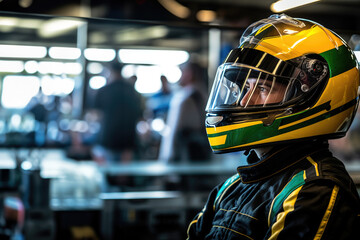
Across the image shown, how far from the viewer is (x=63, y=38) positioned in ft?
11.3

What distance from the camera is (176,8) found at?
249cm

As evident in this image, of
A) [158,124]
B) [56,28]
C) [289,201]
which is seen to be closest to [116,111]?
[56,28]

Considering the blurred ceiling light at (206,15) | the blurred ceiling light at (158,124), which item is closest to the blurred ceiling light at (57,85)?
the blurred ceiling light at (206,15)

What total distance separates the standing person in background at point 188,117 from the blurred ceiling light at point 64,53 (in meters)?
0.89

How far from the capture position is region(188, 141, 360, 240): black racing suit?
3.34 ft

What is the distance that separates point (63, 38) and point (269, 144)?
2.52 m

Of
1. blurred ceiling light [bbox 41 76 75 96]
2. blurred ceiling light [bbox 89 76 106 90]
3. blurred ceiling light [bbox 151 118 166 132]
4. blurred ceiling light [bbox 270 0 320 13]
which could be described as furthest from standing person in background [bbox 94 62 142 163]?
blurred ceiling light [bbox 151 118 166 132]

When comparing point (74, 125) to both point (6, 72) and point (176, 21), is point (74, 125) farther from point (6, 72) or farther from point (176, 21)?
point (176, 21)

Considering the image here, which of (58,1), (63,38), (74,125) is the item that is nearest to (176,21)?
(58,1)

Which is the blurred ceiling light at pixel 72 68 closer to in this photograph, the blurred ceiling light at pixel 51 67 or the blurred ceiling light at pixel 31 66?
the blurred ceiling light at pixel 51 67

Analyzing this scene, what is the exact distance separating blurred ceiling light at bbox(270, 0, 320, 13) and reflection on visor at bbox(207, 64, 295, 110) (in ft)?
4.54

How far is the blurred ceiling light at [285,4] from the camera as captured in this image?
2.58 metres

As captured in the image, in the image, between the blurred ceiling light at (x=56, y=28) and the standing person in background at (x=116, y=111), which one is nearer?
the blurred ceiling light at (x=56, y=28)

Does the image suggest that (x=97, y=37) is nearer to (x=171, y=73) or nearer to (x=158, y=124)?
(x=171, y=73)
